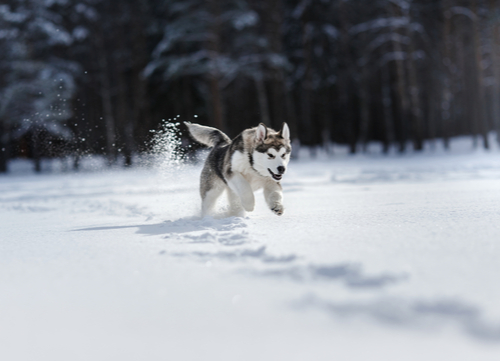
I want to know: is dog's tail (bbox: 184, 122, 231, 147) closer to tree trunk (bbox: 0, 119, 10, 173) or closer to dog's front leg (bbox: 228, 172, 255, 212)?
dog's front leg (bbox: 228, 172, 255, 212)

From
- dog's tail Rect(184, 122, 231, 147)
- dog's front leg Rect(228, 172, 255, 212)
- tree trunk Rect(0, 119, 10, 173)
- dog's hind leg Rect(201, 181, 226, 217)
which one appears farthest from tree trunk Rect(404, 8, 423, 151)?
tree trunk Rect(0, 119, 10, 173)

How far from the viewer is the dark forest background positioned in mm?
18828

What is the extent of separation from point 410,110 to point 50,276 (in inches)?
810

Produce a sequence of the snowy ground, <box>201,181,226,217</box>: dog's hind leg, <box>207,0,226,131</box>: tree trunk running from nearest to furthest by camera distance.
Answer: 1. the snowy ground
2. <box>201,181,226,217</box>: dog's hind leg
3. <box>207,0,226,131</box>: tree trunk

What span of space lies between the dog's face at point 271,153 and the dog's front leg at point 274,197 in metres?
0.17

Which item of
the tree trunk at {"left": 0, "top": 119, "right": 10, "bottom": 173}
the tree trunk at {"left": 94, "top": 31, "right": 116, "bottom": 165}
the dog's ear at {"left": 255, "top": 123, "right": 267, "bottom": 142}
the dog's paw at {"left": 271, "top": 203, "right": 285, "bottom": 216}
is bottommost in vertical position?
the dog's paw at {"left": 271, "top": 203, "right": 285, "bottom": 216}

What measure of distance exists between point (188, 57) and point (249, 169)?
14377 mm

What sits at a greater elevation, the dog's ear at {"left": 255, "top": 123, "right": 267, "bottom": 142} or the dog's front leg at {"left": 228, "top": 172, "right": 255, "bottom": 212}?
the dog's ear at {"left": 255, "top": 123, "right": 267, "bottom": 142}

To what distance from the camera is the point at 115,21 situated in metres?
22.3

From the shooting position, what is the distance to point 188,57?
18344 mm

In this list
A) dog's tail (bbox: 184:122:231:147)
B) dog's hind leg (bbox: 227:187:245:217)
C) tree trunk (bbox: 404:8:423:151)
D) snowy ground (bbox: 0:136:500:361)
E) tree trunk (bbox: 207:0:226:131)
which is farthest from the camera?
tree trunk (bbox: 404:8:423:151)

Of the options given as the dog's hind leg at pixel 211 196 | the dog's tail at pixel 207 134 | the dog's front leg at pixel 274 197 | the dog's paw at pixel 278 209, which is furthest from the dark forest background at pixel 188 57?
the dog's paw at pixel 278 209

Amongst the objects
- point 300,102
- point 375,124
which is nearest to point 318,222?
point 300,102

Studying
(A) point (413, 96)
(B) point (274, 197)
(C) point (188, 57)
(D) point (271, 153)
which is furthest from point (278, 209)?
(A) point (413, 96)
